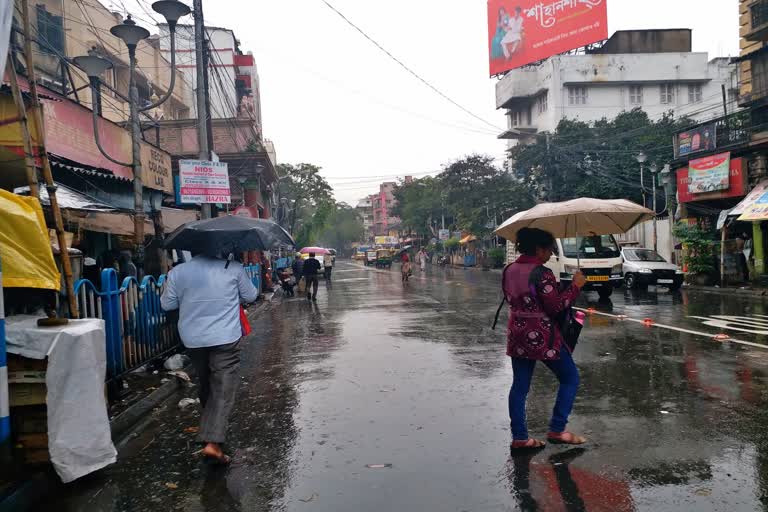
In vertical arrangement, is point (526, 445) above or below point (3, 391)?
below

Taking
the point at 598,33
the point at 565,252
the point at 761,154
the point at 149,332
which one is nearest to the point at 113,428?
the point at 149,332

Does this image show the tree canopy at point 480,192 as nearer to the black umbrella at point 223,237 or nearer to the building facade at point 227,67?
the building facade at point 227,67

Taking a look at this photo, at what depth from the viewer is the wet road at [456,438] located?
3.90m

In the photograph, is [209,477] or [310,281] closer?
[209,477]

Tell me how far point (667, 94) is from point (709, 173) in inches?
1161

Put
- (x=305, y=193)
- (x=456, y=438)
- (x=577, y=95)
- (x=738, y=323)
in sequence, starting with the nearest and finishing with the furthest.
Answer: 1. (x=456, y=438)
2. (x=738, y=323)
3. (x=577, y=95)
4. (x=305, y=193)

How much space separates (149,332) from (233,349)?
380 centimetres

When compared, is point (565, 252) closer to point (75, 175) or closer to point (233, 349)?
point (75, 175)

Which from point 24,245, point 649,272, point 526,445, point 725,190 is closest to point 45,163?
point 24,245

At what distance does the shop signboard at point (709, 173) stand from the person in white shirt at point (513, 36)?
29188mm

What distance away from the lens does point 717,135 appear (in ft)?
78.5

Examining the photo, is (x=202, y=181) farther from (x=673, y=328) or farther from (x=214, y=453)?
(x=673, y=328)

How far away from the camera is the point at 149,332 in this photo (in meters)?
8.13

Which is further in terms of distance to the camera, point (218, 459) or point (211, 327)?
point (211, 327)
